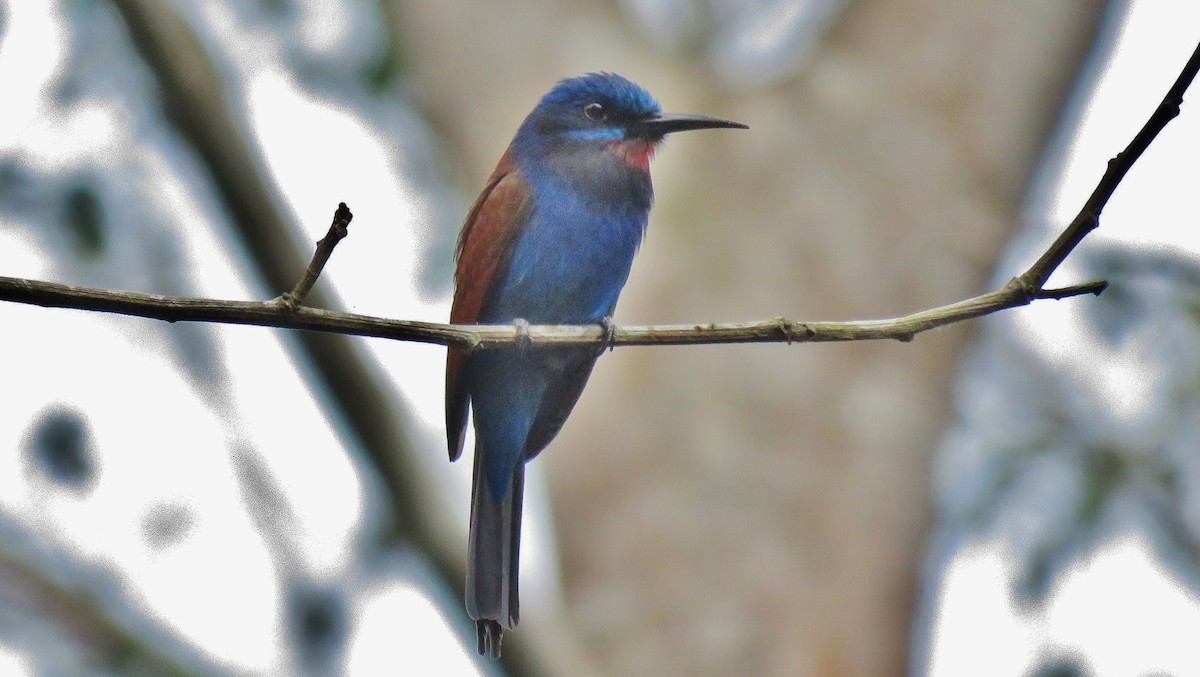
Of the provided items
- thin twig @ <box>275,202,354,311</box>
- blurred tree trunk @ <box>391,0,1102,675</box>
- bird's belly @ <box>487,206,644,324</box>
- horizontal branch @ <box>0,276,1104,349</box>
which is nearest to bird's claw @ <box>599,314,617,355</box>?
horizontal branch @ <box>0,276,1104,349</box>

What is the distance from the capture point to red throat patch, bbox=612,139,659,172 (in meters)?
2.85

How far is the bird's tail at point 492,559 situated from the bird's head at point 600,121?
2.55ft

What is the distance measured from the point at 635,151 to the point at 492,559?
99cm

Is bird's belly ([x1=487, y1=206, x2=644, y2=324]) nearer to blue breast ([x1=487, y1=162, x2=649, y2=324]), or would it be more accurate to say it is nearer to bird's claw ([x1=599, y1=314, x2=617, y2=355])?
blue breast ([x1=487, y1=162, x2=649, y2=324])

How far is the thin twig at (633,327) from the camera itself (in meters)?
1.53

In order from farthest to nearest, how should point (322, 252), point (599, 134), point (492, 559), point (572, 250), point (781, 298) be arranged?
point (781, 298) → point (599, 134) → point (572, 250) → point (492, 559) → point (322, 252)

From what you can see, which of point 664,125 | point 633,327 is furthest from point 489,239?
point 633,327

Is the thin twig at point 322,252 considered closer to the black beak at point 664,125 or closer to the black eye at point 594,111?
the black beak at point 664,125

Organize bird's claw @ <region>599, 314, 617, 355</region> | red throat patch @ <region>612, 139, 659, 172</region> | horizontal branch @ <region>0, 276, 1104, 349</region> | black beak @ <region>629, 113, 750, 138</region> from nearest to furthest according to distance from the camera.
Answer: horizontal branch @ <region>0, 276, 1104, 349</region>
bird's claw @ <region>599, 314, 617, 355</region>
black beak @ <region>629, 113, 750, 138</region>
red throat patch @ <region>612, 139, 659, 172</region>

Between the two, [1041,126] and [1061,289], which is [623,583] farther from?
[1061,289]

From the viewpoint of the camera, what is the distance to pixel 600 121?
3.01 metres

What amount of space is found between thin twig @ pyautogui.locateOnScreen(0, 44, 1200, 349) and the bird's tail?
50cm

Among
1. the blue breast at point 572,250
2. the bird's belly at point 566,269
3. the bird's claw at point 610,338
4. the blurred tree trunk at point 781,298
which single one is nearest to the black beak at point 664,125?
the blue breast at point 572,250

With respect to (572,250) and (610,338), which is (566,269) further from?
(610,338)
